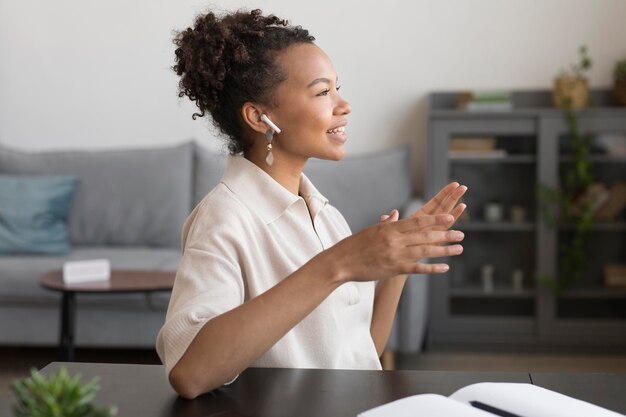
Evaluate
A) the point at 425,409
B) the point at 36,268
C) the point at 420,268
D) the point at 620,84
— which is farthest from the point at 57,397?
the point at 620,84

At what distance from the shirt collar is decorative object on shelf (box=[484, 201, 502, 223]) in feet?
9.31

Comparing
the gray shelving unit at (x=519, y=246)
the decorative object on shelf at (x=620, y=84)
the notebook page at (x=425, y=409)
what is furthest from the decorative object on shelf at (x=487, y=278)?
the notebook page at (x=425, y=409)

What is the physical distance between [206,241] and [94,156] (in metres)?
3.30

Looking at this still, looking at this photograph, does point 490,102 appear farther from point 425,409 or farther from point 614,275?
point 425,409

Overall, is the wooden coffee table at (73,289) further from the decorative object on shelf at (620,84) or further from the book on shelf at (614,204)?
the decorative object on shelf at (620,84)

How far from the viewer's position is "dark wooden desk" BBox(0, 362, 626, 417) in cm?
104

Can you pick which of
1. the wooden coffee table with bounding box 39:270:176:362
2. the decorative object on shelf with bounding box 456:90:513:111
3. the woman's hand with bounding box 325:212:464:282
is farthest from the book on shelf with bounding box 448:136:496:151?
the woman's hand with bounding box 325:212:464:282

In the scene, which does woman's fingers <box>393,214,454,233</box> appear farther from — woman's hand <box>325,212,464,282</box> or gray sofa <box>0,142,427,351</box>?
gray sofa <box>0,142,427,351</box>

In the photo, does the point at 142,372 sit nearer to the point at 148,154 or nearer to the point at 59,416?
the point at 59,416

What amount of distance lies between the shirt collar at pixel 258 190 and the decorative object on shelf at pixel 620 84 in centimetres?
314

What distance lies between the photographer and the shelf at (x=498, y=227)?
412cm

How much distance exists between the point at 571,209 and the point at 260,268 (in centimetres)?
301

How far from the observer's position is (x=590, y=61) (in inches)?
170

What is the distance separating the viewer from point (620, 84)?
13.7 ft
